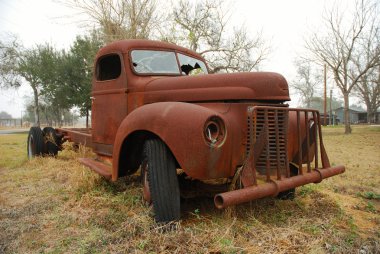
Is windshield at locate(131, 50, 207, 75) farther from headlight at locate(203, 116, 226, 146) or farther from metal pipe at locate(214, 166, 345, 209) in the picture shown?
metal pipe at locate(214, 166, 345, 209)

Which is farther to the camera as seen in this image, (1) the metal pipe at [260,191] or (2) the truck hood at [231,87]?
(2) the truck hood at [231,87]

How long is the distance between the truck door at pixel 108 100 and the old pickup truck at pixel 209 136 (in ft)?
0.12

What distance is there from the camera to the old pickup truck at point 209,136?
2496mm

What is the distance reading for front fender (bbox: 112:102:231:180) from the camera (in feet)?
8.04

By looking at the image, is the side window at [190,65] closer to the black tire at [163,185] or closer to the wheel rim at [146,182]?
the wheel rim at [146,182]

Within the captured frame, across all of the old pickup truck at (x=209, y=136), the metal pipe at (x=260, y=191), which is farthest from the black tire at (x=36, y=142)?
the metal pipe at (x=260, y=191)

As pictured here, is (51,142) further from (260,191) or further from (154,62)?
(260,191)

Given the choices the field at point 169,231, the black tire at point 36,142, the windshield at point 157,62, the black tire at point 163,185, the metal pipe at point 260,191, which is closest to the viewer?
the metal pipe at point 260,191

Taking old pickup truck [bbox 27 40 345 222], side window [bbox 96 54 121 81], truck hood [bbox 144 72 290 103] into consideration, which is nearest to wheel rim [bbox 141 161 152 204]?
old pickup truck [bbox 27 40 345 222]

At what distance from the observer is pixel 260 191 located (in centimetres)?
243

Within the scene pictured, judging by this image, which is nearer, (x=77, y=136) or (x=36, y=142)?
(x=77, y=136)

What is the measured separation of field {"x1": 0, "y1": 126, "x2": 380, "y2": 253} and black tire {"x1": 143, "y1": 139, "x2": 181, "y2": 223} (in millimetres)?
128

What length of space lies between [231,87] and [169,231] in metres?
1.38

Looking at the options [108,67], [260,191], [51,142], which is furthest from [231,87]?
[51,142]
